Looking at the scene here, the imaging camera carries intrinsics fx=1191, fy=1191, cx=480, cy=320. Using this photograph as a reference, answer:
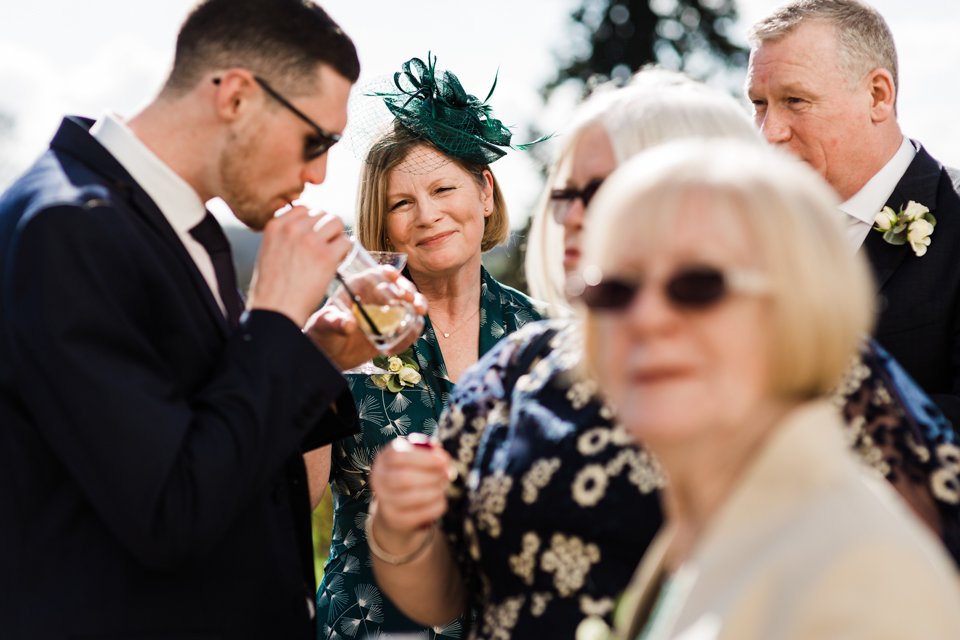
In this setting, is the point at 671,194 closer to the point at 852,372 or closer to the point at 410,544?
the point at 852,372

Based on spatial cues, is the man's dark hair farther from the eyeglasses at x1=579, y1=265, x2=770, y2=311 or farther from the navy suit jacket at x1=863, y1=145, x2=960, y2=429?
the navy suit jacket at x1=863, y1=145, x2=960, y2=429

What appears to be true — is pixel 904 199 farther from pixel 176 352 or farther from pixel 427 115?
pixel 176 352

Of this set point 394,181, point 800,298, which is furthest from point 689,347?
point 394,181

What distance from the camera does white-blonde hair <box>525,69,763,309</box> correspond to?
2328mm

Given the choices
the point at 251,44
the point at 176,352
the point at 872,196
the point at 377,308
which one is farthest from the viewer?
the point at 872,196

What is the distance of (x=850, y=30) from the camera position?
4.43 m

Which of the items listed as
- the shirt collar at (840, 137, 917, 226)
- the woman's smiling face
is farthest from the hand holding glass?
the shirt collar at (840, 137, 917, 226)

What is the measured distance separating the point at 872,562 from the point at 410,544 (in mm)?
1237

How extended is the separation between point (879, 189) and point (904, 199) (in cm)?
17

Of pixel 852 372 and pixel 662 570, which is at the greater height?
pixel 852 372

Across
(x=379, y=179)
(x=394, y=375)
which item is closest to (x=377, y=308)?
(x=394, y=375)

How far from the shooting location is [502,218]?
5.13m

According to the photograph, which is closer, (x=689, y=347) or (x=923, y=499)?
(x=689, y=347)

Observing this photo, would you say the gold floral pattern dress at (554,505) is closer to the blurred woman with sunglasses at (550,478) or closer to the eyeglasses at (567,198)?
the blurred woman with sunglasses at (550,478)
